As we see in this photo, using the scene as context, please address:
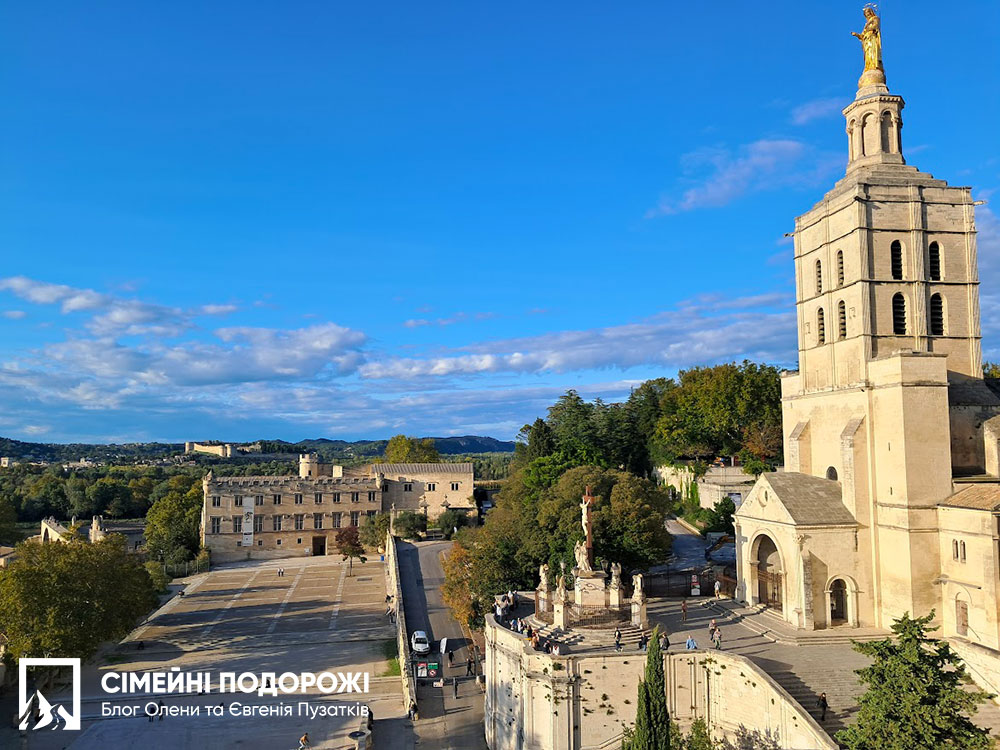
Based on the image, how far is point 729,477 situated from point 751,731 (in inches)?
1184

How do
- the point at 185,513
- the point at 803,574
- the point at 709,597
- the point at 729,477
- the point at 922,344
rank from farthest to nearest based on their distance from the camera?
the point at 185,513
the point at 729,477
the point at 709,597
the point at 922,344
the point at 803,574

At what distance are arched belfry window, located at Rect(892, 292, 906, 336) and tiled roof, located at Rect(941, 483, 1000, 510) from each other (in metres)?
7.73

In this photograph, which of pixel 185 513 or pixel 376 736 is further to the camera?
pixel 185 513

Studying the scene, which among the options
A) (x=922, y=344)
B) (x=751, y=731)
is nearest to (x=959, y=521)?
(x=922, y=344)

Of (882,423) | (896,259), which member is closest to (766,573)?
(882,423)

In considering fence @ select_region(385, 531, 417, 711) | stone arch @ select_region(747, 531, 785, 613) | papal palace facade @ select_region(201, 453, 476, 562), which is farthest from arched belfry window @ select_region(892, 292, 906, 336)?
papal palace facade @ select_region(201, 453, 476, 562)

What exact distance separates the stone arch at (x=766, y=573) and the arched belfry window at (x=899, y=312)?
10.6 m

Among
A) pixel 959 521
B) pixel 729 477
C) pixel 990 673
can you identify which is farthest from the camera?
pixel 729 477

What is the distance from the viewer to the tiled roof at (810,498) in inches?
1128

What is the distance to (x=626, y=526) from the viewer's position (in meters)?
35.1

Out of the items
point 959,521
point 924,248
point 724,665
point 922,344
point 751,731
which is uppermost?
point 924,248

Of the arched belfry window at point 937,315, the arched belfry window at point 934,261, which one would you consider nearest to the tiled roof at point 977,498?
the arched belfry window at point 937,315

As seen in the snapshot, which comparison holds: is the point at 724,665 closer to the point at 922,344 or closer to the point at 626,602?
the point at 626,602

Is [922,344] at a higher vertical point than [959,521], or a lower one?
higher
